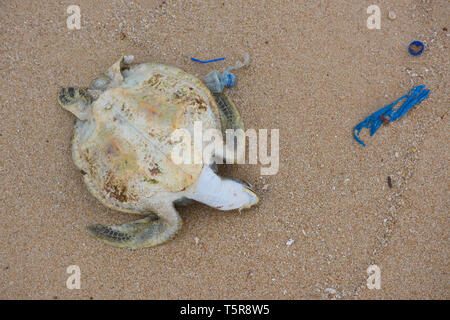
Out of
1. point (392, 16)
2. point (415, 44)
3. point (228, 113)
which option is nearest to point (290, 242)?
point (228, 113)

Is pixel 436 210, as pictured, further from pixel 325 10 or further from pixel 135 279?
pixel 135 279

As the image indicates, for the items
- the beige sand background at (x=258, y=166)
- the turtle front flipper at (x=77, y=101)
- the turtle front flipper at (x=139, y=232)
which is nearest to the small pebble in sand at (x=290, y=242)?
the beige sand background at (x=258, y=166)

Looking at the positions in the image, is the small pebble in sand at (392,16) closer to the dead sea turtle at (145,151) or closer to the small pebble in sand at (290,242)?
the dead sea turtle at (145,151)

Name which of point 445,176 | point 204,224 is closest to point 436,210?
point 445,176

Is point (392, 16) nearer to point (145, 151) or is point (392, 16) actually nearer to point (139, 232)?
point (145, 151)

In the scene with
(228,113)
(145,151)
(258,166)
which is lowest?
(258,166)

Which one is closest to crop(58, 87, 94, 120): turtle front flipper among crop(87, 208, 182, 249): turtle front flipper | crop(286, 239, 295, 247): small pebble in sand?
crop(87, 208, 182, 249): turtle front flipper
